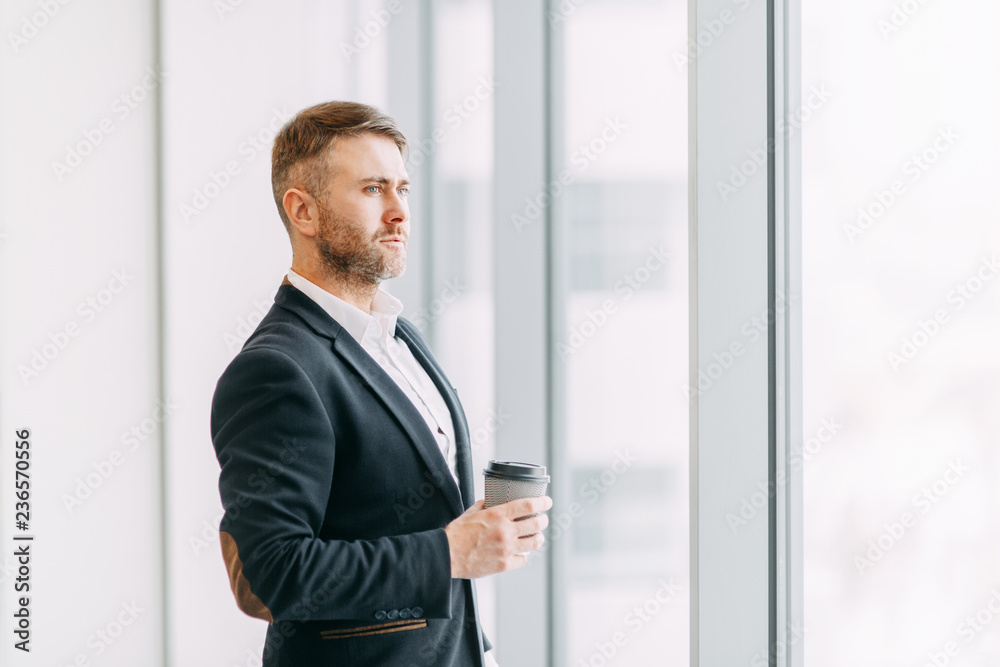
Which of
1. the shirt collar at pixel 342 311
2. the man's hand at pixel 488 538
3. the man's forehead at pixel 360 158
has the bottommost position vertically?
the man's hand at pixel 488 538

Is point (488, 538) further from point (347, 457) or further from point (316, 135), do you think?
point (316, 135)

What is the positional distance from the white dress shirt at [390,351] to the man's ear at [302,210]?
7 cm

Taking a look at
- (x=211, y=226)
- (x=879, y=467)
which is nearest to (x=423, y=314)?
(x=211, y=226)

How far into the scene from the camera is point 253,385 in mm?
909

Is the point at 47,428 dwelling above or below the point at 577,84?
below

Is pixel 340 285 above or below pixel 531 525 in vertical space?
above

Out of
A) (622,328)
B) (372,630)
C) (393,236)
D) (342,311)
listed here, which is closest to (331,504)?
(372,630)

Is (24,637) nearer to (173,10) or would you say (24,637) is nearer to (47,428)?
(47,428)

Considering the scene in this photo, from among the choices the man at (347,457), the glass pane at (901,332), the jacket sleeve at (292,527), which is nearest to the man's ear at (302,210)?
the man at (347,457)

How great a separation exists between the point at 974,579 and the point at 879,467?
0.56ft

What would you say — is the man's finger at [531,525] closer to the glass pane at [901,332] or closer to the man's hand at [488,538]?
the man's hand at [488,538]

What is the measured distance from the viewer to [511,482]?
98 centimetres

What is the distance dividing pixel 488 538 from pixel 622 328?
0.97 m

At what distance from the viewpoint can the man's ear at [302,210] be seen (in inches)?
42.4
